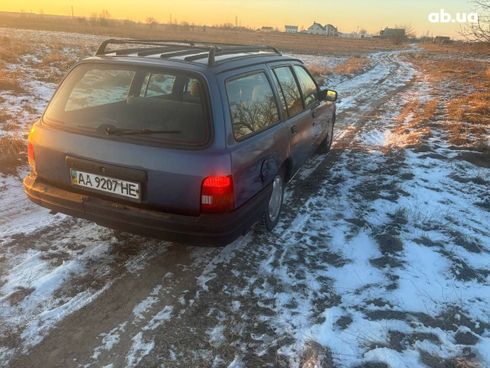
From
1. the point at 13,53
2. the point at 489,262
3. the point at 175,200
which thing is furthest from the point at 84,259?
the point at 13,53

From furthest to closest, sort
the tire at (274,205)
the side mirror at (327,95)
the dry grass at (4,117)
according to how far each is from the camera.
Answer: the dry grass at (4,117) → the side mirror at (327,95) → the tire at (274,205)

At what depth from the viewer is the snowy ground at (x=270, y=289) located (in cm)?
273

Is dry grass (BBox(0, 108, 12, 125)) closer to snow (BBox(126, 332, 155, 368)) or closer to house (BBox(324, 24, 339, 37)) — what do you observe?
snow (BBox(126, 332, 155, 368))

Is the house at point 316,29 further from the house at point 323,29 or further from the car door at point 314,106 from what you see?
the car door at point 314,106

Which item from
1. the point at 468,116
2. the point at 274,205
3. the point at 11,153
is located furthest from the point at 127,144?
the point at 468,116

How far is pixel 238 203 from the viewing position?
3326 mm

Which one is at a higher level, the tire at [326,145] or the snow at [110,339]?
the tire at [326,145]

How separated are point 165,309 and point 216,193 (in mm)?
946

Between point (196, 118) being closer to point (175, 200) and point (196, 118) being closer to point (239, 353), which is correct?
point (175, 200)

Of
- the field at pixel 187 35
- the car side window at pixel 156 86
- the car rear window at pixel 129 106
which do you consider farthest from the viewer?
the field at pixel 187 35

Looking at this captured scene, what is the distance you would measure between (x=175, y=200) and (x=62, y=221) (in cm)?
181

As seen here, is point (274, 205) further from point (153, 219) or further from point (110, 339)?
point (110, 339)

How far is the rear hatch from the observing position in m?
3.07

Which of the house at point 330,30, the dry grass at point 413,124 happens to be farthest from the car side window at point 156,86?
the house at point 330,30
